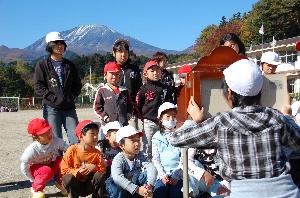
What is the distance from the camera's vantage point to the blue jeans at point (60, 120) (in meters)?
6.12

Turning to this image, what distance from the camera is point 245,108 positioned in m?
2.89

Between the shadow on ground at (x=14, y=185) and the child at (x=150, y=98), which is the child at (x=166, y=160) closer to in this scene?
the child at (x=150, y=98)

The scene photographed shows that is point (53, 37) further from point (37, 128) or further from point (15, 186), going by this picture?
point (15, 186)

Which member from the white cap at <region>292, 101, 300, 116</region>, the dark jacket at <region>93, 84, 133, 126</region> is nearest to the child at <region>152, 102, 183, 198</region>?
the dark jacket at <region>93, 84, 133, 126</region>

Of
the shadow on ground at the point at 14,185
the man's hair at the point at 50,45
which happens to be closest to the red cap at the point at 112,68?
the man's hair at the point at 50,45

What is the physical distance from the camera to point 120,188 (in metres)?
4.85

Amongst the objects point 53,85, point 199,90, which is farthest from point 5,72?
point 199,90

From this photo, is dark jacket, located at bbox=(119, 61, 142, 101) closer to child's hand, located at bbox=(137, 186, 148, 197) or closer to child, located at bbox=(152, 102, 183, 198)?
child, located at bbox=(152, 102, 183, 198)

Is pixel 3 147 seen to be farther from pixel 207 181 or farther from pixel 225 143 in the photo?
pixel 225 143

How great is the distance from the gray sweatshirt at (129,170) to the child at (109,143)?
2.13ft

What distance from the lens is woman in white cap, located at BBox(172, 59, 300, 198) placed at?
2809 mm

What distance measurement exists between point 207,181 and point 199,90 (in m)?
1.26

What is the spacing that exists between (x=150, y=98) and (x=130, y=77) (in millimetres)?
441

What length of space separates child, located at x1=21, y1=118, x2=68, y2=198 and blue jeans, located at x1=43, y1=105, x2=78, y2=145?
240 mm
